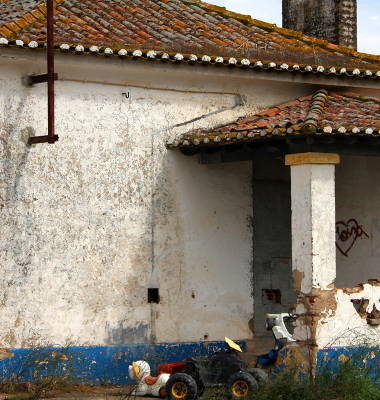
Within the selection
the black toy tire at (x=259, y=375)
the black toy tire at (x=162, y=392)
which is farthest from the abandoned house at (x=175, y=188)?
the black toy tire at (x=162, y=392)

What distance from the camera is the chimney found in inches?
538

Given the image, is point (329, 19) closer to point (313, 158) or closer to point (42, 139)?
point (313, 158)

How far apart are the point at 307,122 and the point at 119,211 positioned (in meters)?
3.05

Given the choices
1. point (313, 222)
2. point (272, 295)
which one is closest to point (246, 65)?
point (313, 222)

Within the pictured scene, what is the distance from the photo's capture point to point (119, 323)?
898 centimetres

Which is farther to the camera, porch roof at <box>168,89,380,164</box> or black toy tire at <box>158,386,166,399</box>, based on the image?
porch roof at <box>168,89,380,164</box>

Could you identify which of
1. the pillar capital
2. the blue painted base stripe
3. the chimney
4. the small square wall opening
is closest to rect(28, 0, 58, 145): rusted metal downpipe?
the small square wall opening

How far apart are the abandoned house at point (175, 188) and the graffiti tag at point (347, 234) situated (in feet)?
0.08

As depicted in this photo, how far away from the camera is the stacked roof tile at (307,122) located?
25.9 ft

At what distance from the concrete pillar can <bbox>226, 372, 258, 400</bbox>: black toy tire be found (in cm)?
150

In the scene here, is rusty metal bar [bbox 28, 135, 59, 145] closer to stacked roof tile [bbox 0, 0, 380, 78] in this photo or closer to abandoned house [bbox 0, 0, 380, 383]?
abandoned house [bbox 0, 0, 380, 383]

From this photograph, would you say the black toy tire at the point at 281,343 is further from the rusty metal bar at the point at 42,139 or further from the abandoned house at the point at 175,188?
the rusty metal bar at the point at 42,139

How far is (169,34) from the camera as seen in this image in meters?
9.88

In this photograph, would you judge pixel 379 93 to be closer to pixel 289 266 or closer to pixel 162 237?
pixel 289 266
